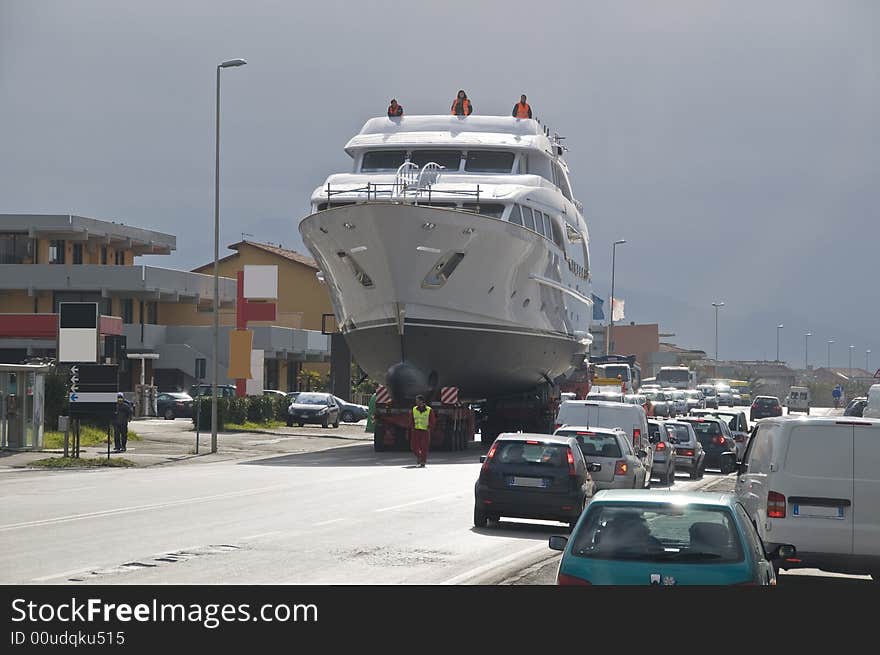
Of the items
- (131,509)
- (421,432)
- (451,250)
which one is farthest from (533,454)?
(451,250)

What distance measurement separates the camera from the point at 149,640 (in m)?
7.06

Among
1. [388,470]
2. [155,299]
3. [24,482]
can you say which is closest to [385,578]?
[24,482]

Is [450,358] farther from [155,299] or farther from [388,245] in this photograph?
[155,299]

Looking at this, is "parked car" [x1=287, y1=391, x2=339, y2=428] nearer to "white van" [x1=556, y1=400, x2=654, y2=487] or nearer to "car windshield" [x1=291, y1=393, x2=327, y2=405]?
"car windshield" [x1=291, y1=393, x2=327, y2=405]

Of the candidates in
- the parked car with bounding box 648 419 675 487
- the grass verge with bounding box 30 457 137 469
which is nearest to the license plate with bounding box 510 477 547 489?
the parked car with bounding box 648 419 675 487

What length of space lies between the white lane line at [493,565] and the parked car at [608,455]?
560 centimetres

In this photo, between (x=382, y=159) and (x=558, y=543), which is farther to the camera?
(x=382, y=159)

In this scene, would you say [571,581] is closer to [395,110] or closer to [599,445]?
[599,445]

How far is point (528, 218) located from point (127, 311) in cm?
3427

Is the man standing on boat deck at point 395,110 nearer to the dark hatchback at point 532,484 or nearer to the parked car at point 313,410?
the parked car at point 313,410

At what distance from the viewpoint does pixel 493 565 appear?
15094 mm

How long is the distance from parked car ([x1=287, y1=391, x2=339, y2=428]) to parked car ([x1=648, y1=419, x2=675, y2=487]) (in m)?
23.9


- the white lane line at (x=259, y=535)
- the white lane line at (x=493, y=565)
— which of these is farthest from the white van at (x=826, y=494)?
the white lane line at (x=259, y=535)

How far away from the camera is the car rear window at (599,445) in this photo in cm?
2347
